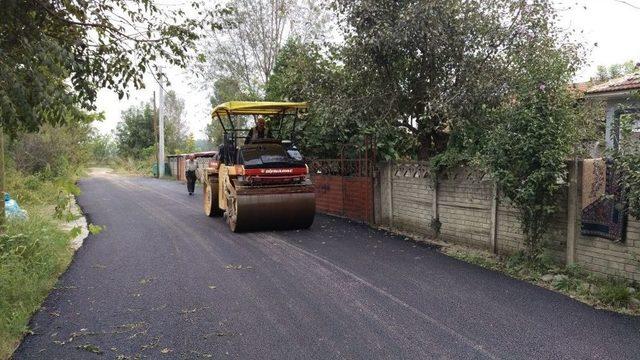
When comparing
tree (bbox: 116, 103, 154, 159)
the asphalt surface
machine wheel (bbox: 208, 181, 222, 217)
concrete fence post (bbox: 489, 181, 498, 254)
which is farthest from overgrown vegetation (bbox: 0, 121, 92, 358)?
tree (bbox: 116, 103, 154, 159)

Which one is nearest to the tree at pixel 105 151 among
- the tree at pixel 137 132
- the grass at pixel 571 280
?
the tree at pixel 137 132

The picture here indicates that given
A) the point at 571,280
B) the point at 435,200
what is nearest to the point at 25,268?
the point at 435,200

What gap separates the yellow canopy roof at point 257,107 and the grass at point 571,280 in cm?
528

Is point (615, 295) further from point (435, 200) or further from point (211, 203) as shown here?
point (211, 203)

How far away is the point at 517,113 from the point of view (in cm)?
691

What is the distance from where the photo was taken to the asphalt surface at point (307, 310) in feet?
14.8

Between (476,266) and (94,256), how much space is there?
6.00 m

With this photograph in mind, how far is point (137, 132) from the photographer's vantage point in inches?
2158

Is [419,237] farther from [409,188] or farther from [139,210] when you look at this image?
[139,210]

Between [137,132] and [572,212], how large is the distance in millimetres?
53446

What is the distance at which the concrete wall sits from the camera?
6.15 meters

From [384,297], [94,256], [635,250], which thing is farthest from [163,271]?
[635,250]

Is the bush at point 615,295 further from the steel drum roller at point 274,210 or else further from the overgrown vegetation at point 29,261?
the steel drum roller at point 274,210

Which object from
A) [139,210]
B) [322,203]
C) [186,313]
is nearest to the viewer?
[186,313]
